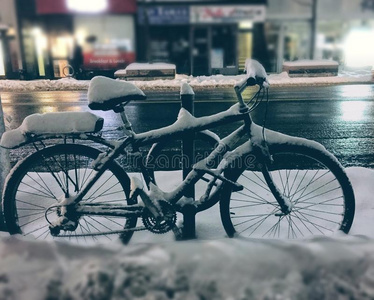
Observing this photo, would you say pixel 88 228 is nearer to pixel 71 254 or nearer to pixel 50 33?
pixel 71 254

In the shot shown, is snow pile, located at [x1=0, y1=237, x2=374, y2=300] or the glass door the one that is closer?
snow pile, located at [x1=0, y1=237, x2=374, y2=300]

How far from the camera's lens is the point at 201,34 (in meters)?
24.3

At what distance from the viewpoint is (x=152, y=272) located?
174 centimetres

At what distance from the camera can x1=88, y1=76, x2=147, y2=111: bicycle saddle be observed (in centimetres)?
306

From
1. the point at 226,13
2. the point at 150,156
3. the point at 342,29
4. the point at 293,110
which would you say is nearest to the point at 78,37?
the point at 226,13

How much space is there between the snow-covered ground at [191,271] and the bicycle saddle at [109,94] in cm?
141

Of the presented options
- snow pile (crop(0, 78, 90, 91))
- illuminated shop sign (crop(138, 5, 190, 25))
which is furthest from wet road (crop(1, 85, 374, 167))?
illuminated shop sign (crop(138, 5, 190, 25))

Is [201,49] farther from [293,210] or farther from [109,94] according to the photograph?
[109,94]

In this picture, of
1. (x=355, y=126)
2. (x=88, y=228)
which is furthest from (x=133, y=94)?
(x=355, y=126)

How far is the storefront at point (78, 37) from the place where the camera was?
23.1m

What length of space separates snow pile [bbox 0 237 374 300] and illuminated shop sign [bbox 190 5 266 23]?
75.9 feet

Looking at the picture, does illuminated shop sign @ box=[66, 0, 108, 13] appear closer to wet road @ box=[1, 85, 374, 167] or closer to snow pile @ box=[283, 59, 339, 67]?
wet road @ box=[1, 85, 374, 167]

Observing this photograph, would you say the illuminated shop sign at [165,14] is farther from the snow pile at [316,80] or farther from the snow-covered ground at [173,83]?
the snow pile at [316,80]

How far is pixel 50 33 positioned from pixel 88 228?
22255mm
